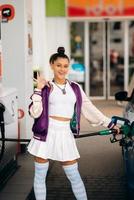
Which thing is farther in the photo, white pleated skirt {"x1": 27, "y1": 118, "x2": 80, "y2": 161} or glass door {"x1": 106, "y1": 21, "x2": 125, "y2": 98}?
glass door {"x1": 106, "y1": 21, "x2": 125, "y2": 98}

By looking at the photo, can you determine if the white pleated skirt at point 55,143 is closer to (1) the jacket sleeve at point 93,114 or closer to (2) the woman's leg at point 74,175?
(2) the woman's leg at point 74,175

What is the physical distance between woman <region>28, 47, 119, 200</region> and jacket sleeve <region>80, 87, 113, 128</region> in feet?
0.39

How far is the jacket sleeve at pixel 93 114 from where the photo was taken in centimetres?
590

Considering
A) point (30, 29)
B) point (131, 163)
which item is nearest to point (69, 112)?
point (131, 163)

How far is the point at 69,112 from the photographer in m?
5.71

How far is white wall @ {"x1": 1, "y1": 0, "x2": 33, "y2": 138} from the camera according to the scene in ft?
31.5

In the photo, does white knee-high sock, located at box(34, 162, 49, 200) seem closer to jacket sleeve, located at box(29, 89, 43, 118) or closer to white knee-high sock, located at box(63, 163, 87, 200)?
white knee-high sock, located at box(63, 163, 87, 200)

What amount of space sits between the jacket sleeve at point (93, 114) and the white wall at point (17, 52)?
390 centimetres

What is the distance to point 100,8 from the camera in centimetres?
1938

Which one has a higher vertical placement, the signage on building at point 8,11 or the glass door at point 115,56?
the signage on building at point 8,11

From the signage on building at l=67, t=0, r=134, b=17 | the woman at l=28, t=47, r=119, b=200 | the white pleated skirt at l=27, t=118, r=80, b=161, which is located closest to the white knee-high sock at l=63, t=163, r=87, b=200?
the woman at l=28, t=47, r=119, b=200

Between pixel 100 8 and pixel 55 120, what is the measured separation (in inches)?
558

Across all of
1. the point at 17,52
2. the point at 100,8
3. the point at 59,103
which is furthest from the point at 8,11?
the point at 100,8

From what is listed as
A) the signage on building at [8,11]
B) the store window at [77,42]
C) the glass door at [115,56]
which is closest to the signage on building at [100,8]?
the glass door at [115,56]
